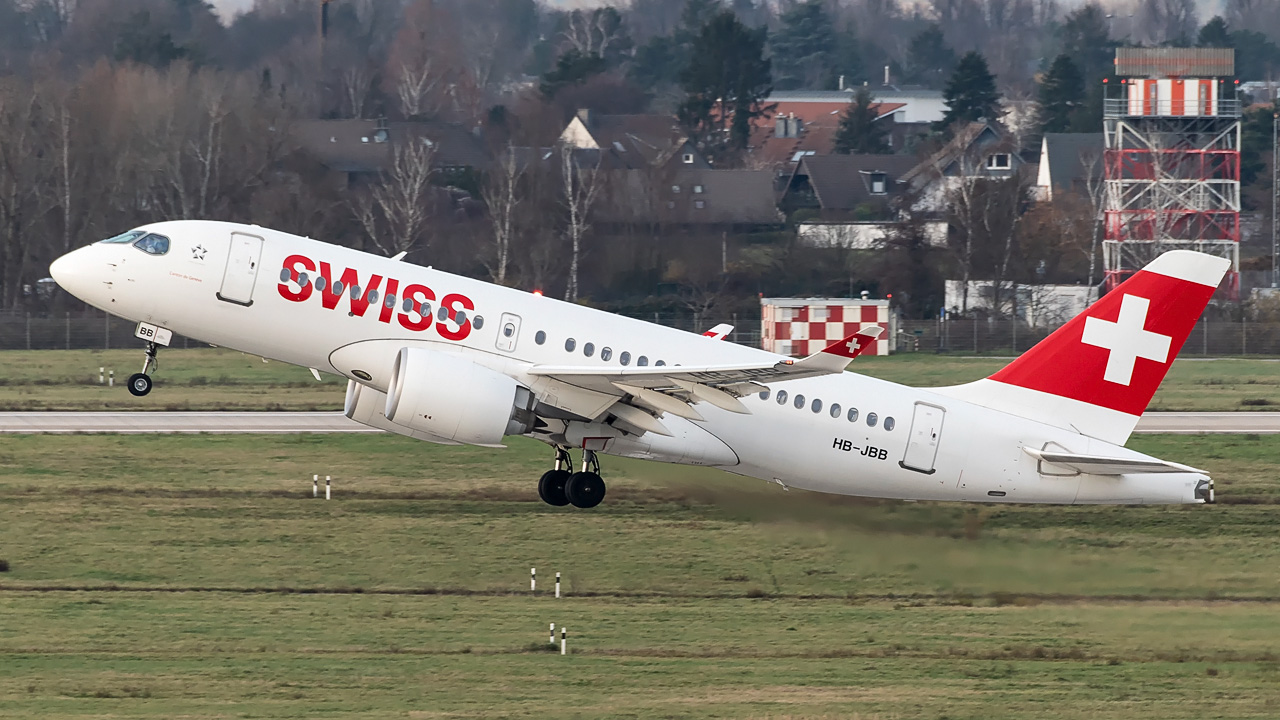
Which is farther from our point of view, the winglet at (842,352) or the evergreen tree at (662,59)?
the evergreen tree at (662,59)

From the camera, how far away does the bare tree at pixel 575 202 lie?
3386 inches

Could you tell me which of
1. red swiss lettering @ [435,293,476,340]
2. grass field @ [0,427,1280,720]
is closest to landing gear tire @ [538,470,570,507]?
grass field @ [0,427,1280,720]

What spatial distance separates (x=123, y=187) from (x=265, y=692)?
66514mm

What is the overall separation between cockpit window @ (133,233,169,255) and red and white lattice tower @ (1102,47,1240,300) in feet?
227

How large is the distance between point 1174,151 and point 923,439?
67.9 meters

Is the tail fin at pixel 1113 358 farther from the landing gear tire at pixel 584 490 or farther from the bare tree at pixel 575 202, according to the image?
the bare tree at pixel 575 202

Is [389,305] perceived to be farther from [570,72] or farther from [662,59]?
[662,59]

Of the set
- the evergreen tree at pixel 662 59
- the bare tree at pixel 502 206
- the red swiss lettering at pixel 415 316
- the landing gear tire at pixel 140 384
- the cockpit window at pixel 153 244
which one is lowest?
the landing gear tire at pixel 140 384

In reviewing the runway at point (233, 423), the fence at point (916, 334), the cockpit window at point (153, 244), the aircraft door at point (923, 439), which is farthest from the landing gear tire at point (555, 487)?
the fence at point (916, 334)

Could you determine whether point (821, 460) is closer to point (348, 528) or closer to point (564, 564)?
point (564, 564)

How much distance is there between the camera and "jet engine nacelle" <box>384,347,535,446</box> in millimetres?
28734

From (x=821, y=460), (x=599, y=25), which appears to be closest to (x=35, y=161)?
(x=821, y=460)

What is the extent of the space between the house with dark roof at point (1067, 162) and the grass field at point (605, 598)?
71408mm

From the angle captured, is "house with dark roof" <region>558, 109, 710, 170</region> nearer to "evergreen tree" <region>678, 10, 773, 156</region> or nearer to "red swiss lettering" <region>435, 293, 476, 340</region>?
"evergreen tree" <region>678, 10, 773, 156</region>
